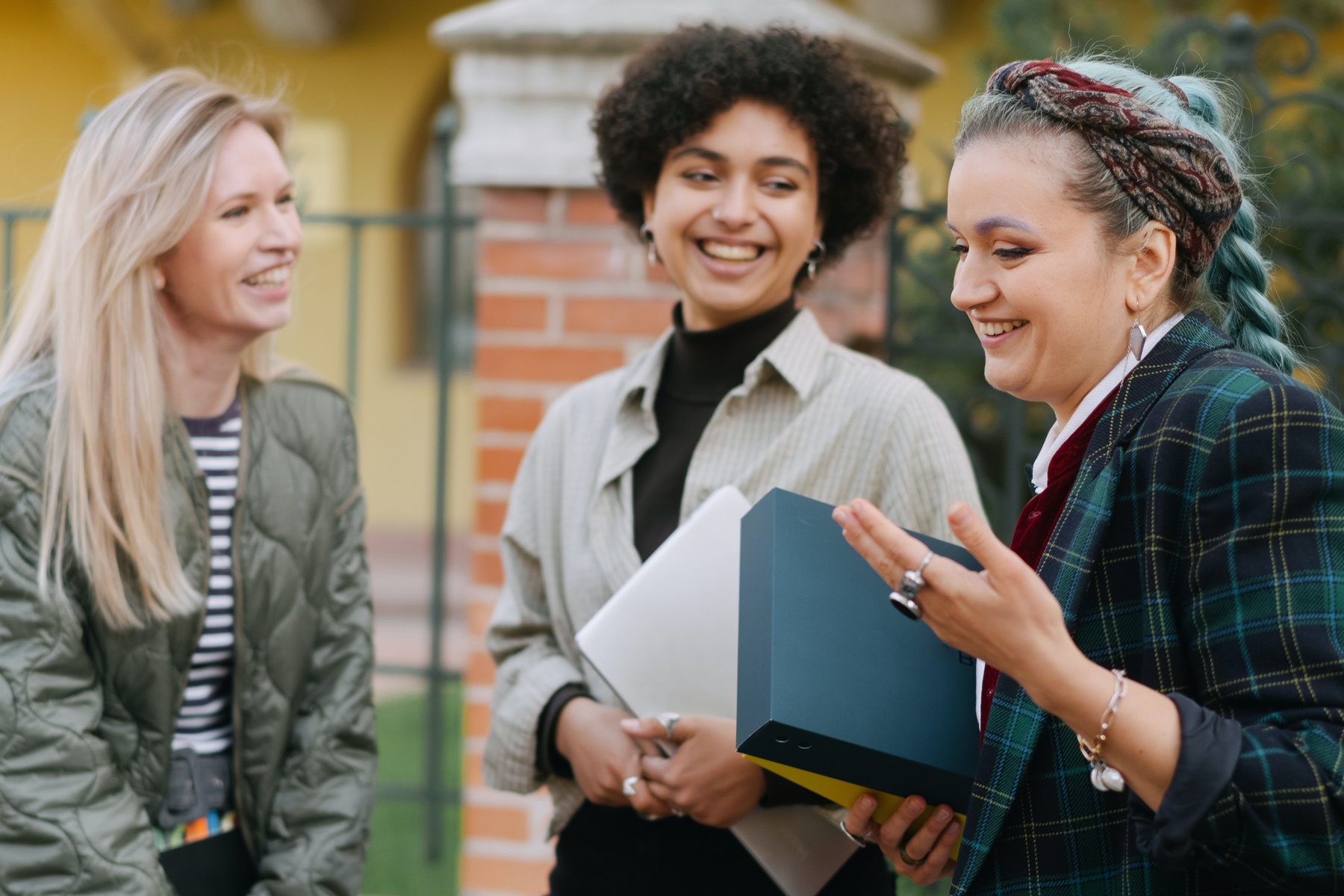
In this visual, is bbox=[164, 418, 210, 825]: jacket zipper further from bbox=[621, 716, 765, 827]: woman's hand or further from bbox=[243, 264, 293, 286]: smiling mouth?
bbox=[621, 716, 765, 827]: woman's hand

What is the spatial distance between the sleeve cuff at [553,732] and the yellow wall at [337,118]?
7.22 meters

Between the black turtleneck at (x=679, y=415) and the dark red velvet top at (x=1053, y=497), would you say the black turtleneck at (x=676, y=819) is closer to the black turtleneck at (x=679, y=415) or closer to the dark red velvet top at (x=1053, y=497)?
the black turtleneck at (x=679, y=415)

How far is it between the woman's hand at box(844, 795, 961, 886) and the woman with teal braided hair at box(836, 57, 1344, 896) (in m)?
0.18

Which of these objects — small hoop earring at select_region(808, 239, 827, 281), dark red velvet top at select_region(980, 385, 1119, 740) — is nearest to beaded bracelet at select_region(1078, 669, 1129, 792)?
dark red velvet top at select_region(980, 385, 1119, 740)

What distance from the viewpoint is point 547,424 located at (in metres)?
2.22

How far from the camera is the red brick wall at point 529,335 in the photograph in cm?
283

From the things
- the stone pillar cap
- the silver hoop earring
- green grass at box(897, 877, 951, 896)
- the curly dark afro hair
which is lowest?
green grass at box(897, 877, 951, 896)

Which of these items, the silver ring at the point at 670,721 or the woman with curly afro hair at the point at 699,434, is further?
the woman with curly afro hair at the point at 699,434

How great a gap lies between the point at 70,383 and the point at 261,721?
61 cm

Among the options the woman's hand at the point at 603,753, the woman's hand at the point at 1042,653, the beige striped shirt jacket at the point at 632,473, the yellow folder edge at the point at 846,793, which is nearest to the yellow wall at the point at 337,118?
the beige striped shirt jacket at the point at 632,473

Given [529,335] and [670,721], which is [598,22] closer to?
[529,335]

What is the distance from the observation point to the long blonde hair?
75.4 inches

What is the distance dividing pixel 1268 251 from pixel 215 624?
2143mm

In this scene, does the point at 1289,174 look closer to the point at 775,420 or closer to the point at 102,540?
the point at 775,420
